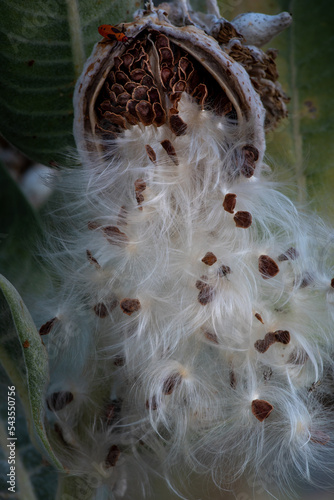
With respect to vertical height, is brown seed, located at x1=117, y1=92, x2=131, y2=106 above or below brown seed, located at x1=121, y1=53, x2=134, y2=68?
below

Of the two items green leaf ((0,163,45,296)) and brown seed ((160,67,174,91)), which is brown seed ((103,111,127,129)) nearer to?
brown seed ((160,67,174,91))

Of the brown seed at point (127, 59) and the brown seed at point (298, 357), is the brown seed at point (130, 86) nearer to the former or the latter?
the brown seed at point (127, 59)

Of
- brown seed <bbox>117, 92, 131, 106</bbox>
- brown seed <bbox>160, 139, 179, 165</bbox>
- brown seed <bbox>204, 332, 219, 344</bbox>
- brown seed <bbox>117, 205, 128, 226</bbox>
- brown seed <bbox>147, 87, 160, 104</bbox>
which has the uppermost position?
brown seed <bbox>147, 87, 160, 104</bbox>

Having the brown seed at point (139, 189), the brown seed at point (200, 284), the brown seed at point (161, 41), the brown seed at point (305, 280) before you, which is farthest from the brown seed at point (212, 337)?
the brown seed at point (161, 41)

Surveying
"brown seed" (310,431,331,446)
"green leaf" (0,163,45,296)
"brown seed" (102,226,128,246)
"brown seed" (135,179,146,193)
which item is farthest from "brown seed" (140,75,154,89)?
"brown seed" (310,431,331,446)

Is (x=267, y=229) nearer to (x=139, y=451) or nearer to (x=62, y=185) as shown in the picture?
(x=62, y=185)

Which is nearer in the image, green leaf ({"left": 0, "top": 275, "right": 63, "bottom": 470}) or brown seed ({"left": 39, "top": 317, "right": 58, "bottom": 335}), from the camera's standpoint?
green leaf ({"left": 0, "top": 275, "right": 63, "bottom": 470})

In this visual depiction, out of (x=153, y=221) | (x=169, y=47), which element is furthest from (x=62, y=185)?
(x=169, y=47)

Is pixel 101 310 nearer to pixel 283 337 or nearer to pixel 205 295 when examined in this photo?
pixel 205 295
